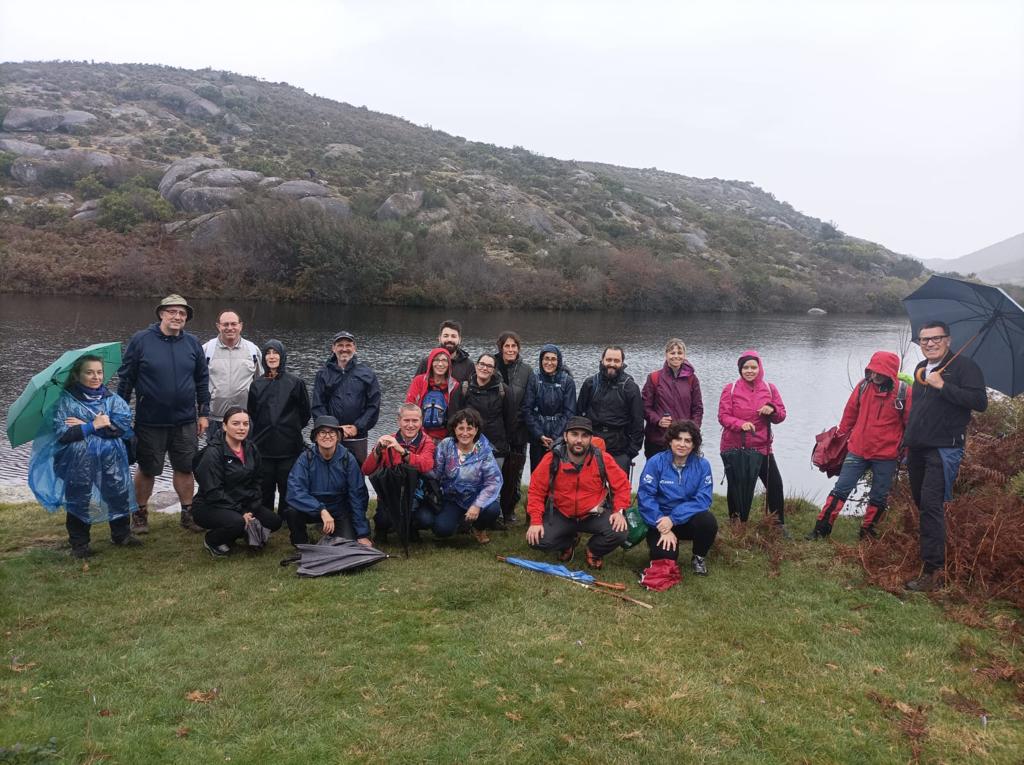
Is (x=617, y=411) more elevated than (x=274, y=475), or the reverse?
(x=617, y=411)

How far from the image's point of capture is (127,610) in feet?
15.3

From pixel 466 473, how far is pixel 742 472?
10.1 ft

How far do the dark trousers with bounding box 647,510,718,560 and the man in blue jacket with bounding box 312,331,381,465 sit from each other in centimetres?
316

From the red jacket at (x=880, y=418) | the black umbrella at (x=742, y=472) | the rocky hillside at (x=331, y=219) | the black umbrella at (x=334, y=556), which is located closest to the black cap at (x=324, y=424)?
the black umbrella at (x=334, y=556)

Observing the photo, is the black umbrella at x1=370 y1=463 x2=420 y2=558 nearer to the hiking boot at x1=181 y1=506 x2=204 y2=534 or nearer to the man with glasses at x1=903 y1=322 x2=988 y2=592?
the hiking boot at x1=181 y1=506 x2=204 y2=534

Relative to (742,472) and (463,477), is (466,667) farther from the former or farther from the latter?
(742,472)

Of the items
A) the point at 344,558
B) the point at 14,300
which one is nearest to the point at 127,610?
the point at 344,558

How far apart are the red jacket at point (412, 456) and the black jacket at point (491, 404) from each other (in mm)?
425

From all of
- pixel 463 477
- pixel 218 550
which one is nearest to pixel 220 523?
pixel 218 550

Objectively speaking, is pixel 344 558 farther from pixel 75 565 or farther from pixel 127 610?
pixel 75 565

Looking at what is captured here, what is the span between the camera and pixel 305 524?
596 cm

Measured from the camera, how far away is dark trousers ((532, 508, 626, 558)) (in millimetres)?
5718

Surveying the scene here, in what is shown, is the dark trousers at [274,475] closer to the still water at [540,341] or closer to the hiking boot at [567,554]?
the hiking boot at [567,554]

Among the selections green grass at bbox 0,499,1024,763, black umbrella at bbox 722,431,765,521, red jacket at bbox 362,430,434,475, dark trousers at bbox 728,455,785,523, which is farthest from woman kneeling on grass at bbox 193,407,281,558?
dark trousers at bbox 728,455,785,523
